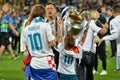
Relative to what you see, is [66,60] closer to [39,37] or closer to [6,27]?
[39,37]

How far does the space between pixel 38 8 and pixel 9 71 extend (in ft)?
22.1

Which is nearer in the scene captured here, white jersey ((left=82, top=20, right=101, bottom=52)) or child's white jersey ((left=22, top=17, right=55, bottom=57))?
child's white jersey ((left=22, top=17, right=55, bottom=57))

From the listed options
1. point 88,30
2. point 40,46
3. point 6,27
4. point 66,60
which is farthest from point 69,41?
point 6,27

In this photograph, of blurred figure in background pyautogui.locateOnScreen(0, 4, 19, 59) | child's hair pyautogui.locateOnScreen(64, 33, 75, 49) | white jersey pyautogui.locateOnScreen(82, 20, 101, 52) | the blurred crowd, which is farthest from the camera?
blurred figure in background pyautogui.locateOnScreen(0, 4, 19, 59)

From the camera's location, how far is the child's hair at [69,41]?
789cm

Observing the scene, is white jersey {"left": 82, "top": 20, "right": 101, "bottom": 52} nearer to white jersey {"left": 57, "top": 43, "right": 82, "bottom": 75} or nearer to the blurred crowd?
the blurred crowd

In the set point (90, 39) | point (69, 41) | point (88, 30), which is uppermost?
point (69, 41)

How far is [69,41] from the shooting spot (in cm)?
796

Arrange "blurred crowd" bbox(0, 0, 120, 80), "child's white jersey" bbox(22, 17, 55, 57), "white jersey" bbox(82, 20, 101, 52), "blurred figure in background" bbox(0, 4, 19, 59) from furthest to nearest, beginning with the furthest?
"blurred figure in background" bbox(0, 4, 19, 59) < "white jersey" bbox(82, 20, 101, 52) < "blurred crowd" bbox(0, 0, 120, 80) < "child's white jersey" bbox(22, 17, 55, 57)

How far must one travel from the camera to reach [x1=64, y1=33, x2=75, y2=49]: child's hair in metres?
7.89

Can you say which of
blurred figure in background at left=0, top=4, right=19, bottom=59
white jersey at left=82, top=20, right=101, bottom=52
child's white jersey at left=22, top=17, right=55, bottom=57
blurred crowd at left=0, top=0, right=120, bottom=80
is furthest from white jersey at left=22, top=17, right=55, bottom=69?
blurred figure in background at left=0, top=4, right=19, bottom=59

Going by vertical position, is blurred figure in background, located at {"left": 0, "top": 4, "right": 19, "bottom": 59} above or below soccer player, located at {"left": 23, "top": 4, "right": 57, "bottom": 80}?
below

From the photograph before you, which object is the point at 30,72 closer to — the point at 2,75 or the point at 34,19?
the point at 34,19

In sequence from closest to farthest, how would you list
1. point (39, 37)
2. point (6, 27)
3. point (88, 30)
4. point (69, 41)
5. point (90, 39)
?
1. point (39, 37)
2. point (69, 41)
3. point (88, 30)
4. point (90, 39)
5. point (6, 27)
